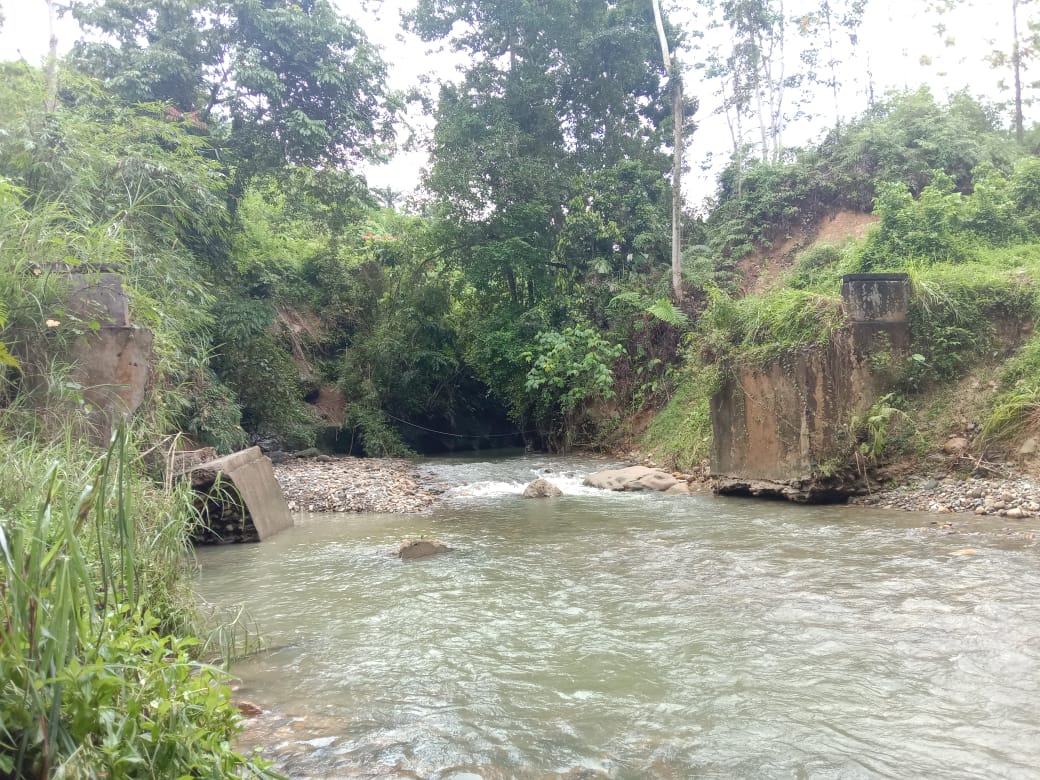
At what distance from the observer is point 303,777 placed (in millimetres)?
2652

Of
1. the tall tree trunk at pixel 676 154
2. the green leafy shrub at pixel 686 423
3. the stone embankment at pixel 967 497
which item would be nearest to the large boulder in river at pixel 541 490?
the green leafy shrub at pixel 686 423

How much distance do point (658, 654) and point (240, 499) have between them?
531 cm

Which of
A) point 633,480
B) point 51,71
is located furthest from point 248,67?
point 633,480

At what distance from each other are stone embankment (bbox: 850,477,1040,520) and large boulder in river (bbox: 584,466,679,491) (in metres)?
3.03

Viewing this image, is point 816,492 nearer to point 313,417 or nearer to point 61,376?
point 61,376

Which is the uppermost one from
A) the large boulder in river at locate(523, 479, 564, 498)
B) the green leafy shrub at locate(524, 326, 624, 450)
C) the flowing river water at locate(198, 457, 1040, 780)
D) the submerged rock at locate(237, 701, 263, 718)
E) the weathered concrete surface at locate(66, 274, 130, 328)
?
the weathered concrete surface at locate(66, 274, 130, 328)

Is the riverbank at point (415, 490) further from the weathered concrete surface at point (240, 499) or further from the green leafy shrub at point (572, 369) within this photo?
the green leafy shrub at point (572, 369)

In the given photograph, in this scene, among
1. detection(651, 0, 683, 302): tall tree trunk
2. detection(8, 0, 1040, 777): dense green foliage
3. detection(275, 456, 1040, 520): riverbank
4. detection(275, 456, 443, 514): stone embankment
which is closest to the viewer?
detection(8, 0, 1040, 777): dense green foliage

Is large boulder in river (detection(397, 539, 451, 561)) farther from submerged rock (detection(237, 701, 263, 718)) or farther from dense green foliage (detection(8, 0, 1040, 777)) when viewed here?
submerged rock (detection(237, 701, 263, 718))

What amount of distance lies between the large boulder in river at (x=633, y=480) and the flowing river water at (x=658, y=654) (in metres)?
3.71

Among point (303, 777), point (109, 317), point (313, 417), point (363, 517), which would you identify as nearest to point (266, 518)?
point (363, 517)

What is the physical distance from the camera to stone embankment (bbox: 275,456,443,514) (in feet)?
33.6

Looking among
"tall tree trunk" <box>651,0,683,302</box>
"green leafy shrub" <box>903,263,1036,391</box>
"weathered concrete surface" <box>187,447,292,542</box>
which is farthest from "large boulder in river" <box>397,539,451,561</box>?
"tall tree trunk" <box>651,0,683,302</box>

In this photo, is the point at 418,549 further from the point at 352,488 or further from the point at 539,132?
the point at 539,132
